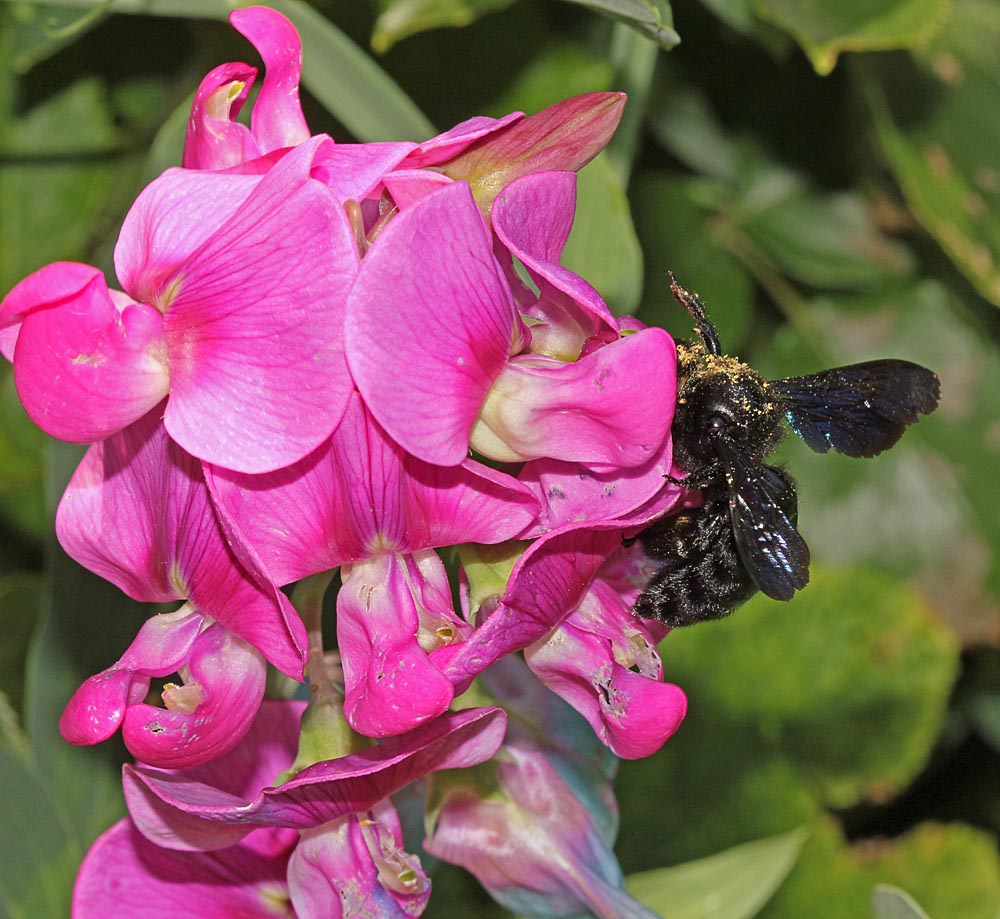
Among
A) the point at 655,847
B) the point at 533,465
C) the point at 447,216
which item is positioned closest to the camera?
the point at 447,216

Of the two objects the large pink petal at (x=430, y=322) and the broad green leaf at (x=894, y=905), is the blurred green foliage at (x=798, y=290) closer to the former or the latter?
the broad green leaf at (x=894, y=905)

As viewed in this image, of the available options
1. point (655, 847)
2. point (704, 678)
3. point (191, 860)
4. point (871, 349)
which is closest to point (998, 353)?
point (871, 349)

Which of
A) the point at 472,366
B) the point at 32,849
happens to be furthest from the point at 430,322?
the point at 32,849

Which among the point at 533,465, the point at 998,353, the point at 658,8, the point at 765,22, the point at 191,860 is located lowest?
the point at 998,353

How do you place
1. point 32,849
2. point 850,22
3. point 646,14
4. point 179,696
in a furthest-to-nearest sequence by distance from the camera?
point 850,22 < point 32,849 < point 646,14 < point 179,696

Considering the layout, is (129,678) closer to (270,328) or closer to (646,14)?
(270,328)

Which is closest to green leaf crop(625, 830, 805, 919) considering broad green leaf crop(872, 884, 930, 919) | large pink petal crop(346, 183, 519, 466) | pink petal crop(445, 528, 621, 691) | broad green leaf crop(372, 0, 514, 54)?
broad green leaf crop(872, 884, 930, 919)

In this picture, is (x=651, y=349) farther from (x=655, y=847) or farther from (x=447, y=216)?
(x=655, y=847)
